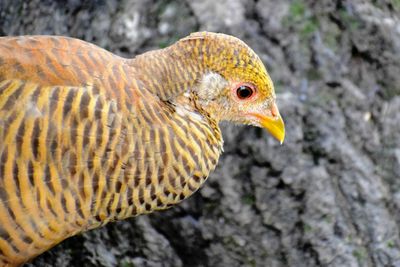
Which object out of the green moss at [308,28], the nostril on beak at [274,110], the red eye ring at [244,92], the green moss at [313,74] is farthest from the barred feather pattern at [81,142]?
the green moss at [308,28]

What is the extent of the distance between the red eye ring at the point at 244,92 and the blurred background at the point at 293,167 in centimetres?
86

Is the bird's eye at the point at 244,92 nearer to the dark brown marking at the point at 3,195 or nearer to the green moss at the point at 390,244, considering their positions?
the dark brown marking at the point at 3,195

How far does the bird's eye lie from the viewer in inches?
116

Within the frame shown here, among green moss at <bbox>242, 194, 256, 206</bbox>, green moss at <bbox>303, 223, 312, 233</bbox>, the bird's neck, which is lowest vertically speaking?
green moss at <bbox>303, 223, 312, 233</bbox>

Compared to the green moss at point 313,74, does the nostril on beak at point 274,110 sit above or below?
above

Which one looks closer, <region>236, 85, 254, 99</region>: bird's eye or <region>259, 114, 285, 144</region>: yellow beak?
<region>236, 85, 254, 99</region>: bird's eye

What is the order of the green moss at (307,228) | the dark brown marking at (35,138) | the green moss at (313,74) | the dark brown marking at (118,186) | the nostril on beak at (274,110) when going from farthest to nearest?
the green moss at (313,74) < the green moss at (307,228) < the nostril on beak at (274,110) < the dark brown marking at (118,186) < the dark brown marking at (35,138)

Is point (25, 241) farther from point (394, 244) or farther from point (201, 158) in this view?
point (394, 244)

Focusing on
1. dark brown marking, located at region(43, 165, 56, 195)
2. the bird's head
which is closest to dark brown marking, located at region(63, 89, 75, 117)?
dark brown marking, located at region(43, 165, 56, 195)

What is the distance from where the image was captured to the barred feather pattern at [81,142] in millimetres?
2771

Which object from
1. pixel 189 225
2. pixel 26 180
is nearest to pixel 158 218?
pixel 189 225

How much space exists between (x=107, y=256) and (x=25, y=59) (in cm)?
148

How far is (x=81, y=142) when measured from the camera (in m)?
2.78

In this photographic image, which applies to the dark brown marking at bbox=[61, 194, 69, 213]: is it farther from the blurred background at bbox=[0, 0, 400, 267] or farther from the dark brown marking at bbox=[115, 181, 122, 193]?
the blurred background at bbox=[0, 0, 400, 267]
